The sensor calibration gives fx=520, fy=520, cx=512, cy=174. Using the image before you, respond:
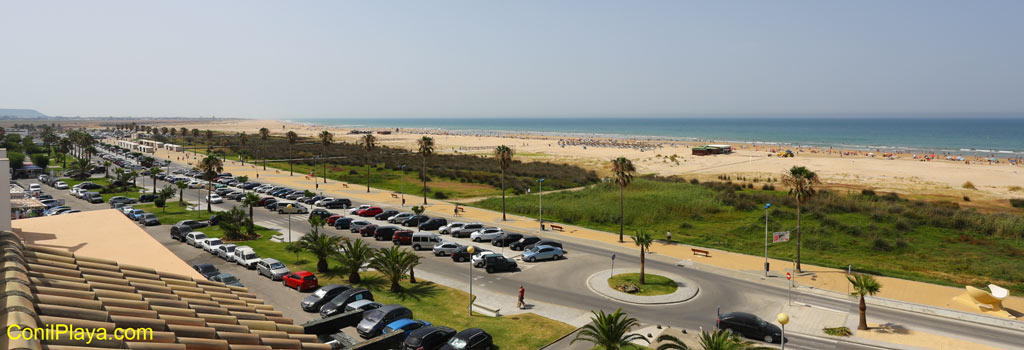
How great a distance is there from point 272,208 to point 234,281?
3215 centimetres

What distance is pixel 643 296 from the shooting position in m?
33.4

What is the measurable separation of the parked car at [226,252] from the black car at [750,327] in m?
34.7

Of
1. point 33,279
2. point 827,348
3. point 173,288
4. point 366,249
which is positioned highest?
point 33,279

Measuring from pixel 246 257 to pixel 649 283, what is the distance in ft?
96.1

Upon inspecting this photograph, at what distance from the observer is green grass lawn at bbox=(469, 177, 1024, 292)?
41.0 m

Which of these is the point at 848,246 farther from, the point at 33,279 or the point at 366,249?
the point at 33,279

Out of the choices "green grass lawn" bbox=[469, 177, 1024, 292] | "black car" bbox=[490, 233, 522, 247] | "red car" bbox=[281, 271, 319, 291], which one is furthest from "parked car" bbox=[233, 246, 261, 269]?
"green grass lawn" bbox=[469, 177, 1024, 292]

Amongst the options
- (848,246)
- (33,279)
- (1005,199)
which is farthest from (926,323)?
A: (1005,199)

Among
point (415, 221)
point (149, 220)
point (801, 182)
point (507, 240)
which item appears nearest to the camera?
point (801, 182)

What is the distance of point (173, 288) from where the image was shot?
10859mm

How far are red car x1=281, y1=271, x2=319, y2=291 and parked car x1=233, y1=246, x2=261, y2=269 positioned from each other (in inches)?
215

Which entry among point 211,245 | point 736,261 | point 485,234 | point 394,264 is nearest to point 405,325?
point 394,264

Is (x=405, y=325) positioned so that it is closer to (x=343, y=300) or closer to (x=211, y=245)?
(x=343, y=300)

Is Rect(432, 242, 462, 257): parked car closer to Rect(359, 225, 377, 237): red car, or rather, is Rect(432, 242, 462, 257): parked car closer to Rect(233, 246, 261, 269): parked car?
Rect(359, 225, 377, 237): red car
